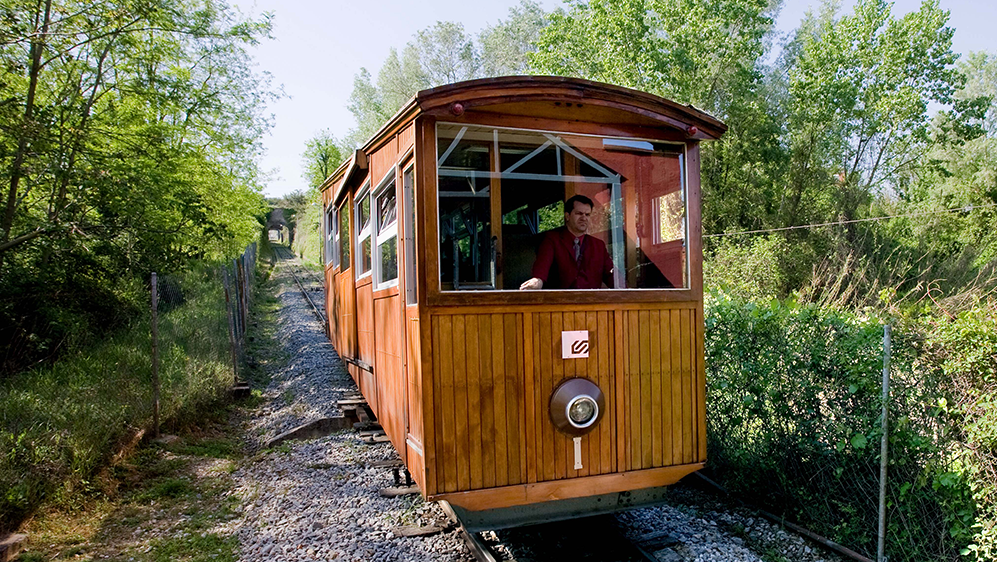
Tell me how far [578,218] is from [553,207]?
190mm

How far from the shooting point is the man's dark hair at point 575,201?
4.17 metres

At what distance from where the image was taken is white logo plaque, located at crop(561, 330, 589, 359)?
12.6 ft

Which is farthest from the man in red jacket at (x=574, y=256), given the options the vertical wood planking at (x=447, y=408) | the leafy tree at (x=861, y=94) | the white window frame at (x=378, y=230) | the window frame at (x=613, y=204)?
the leafy tree at (x=861, y=94)

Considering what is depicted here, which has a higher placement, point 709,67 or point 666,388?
point 709,67

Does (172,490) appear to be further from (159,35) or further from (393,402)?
(159,35)

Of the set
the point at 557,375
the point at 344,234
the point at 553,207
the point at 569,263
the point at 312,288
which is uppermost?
the point at 344,234

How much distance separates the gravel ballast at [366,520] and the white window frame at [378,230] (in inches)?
69.6

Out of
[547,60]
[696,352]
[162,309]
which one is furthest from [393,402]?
[547,60]

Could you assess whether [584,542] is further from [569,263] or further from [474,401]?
[569,263]

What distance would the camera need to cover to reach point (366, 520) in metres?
4.70

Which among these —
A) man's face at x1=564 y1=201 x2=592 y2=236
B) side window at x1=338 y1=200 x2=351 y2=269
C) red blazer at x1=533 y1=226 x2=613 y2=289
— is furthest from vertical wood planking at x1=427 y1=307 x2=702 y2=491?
side window at x1=338 y1=200 x2=351 y2=269

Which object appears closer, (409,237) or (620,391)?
(409,237)

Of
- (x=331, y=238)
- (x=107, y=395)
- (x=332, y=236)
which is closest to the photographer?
(x=107, y=395)

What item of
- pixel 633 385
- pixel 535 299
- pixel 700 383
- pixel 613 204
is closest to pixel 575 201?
pixel 613 204
